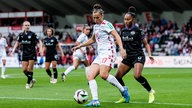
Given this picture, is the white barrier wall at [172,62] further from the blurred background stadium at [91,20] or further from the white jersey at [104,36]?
the white jersey at [104,36]

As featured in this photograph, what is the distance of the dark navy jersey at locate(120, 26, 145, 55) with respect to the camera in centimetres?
1376

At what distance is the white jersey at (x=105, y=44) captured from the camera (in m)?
13.1

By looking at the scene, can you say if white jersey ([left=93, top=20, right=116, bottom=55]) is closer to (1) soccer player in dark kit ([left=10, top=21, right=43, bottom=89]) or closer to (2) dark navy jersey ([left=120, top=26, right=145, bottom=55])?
(2) dark navy jersey ([left=120, top=26, right=145, bottom=55])

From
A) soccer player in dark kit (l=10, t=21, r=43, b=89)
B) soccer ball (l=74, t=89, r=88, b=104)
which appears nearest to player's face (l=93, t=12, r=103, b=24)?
soccer ball (l=74, t=89, r=88, b=104)

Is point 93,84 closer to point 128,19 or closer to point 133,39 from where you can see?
point 133,39

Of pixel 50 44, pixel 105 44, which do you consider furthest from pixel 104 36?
pixel 50 44

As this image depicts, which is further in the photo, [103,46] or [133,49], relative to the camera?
[133,49]

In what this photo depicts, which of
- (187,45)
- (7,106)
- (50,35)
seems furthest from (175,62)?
(7,106)

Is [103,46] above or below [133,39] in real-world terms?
below

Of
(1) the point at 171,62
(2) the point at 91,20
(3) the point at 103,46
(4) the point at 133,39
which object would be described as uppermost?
(2) the point at 91,20

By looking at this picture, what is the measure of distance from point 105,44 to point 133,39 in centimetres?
101

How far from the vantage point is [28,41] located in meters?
20.2

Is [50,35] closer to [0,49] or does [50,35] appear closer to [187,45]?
[0,49]

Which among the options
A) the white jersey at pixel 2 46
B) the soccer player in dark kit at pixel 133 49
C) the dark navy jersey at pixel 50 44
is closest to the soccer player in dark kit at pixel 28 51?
the dark navy jersey at pixel 50 44
